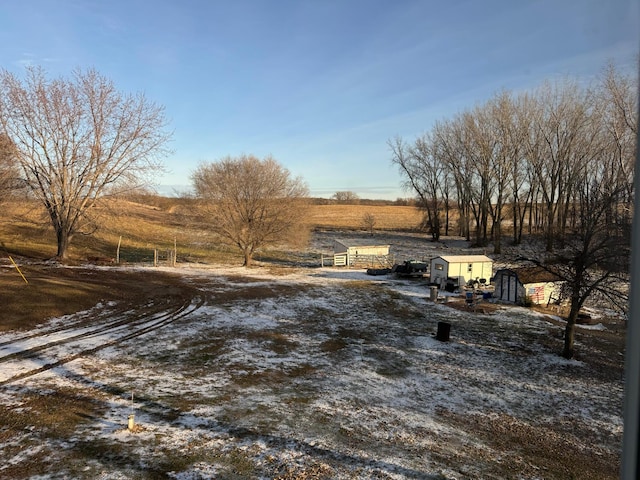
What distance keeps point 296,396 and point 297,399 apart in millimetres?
183

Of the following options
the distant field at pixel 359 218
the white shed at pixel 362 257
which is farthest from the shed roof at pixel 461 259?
the distant field at pixel 359 218

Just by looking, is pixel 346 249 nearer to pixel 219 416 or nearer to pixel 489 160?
pixel 489 160

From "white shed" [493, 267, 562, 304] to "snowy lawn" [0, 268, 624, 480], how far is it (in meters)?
5.85

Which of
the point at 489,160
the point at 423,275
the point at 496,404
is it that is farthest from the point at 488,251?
the point at 496,404

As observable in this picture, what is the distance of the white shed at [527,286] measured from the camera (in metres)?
23.6

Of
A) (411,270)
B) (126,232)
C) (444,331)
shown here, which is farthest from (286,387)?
(126,232)

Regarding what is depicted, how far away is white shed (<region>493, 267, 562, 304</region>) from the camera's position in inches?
931

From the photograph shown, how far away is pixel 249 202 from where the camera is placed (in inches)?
1252

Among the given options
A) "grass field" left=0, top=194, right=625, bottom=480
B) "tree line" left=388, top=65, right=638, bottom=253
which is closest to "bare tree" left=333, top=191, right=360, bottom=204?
"tree line" left=388, top=65, right=638, bottom=253

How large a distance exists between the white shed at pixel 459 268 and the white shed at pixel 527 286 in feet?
10.6

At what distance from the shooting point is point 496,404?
34.5ft

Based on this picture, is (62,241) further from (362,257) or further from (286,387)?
(362,257)

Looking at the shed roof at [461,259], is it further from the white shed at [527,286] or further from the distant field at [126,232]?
the distant field at [126,232]

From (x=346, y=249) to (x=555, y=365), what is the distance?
27643mm
